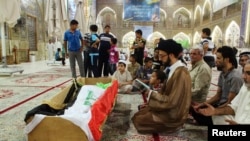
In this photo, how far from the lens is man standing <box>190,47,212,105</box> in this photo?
2416 mm

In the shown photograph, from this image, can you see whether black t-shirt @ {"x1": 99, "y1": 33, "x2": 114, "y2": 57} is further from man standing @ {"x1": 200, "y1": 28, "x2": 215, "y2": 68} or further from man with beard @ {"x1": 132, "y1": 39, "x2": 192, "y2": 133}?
man with beard @ {"x1": 132, "y1": 39, "x2": 192, "y2": 133}

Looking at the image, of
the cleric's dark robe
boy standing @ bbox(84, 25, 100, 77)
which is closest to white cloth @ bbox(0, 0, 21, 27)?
boy standing @ bbox(84, 25, 100, 77)

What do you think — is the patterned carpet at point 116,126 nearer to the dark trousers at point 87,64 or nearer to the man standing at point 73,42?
the man standing at point 73,42

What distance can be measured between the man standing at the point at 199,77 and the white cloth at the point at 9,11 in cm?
477

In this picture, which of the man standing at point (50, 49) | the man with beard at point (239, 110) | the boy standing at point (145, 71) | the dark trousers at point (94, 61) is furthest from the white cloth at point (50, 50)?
the man with beard at point (239, 110)

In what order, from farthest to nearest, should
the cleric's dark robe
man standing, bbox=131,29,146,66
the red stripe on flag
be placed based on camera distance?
1. man standing, bbox=131,29,146,66
2. the cleric's dark robe
3. the red stripe on flag

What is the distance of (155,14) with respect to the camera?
60.8 feet

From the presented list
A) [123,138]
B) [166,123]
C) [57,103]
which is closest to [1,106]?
[57,103]

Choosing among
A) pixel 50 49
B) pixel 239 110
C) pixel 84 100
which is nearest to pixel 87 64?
pixel 84 100

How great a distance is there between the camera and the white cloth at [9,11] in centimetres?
549

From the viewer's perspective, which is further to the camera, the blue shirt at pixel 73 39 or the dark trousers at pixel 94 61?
the dark trousers at pixel 94 61

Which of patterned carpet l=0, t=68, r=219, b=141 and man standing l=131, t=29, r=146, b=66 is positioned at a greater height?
man standing l=131, t=29, r=146, b=66

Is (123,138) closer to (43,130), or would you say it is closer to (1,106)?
(43,130)

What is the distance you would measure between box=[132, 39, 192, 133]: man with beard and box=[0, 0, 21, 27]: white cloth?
493 centimetres
